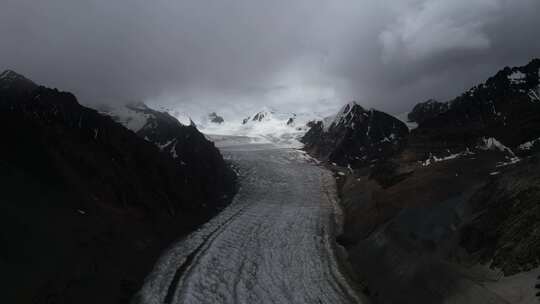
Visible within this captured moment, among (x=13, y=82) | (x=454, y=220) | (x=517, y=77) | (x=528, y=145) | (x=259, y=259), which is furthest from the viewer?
(x=517, y=77)

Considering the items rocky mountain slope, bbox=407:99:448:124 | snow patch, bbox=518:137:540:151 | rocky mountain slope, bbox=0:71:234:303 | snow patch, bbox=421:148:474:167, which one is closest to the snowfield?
rocky mountain slope, bbox=0:71:234:303

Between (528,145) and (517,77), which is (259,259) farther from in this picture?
(517,77)

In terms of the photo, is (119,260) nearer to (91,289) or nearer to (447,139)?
(91,289)

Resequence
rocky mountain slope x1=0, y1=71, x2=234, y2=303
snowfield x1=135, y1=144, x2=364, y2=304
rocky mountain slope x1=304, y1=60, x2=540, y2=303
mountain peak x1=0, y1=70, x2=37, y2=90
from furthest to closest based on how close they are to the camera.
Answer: mountain peak x1=0, y1=70, x2=37, y2=90 → snowfield x1=135, y1=144, x2=364, y2=304 → rocky mountain slope x1=0, y1=71, x2=234, y2=303 → rocky mountain slope x1=304, y1=60, x2=540, y2=303

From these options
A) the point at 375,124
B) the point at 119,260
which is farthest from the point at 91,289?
the point at 375,124

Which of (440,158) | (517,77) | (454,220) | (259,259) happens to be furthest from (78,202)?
(517,77)

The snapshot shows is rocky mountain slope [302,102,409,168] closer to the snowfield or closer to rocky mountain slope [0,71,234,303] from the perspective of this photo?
the snowfield
